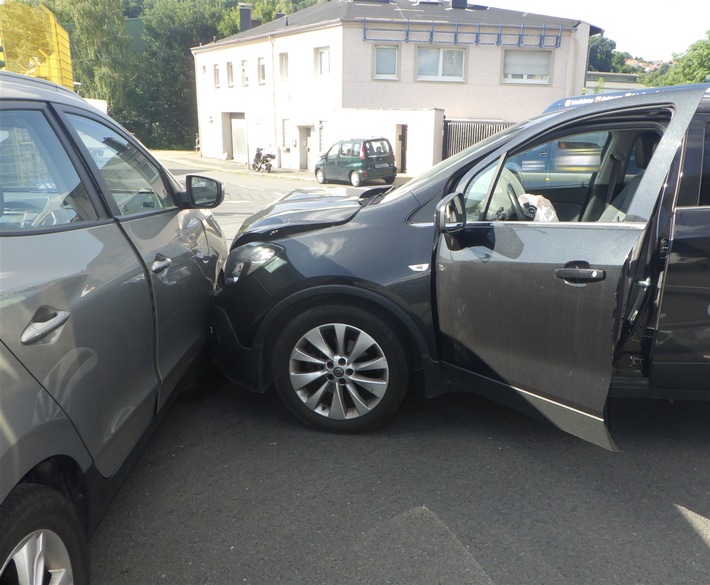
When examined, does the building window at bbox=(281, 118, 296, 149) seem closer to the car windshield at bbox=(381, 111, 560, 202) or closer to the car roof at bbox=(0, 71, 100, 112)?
the car windshield at bbox=(381, 111, 560, 202)

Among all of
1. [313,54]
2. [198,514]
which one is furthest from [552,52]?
[198,514]

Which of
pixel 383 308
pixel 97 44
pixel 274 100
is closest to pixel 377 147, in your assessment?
pixel 274 100

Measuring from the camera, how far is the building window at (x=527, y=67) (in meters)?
31.3

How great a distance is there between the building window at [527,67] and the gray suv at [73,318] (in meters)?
30.4

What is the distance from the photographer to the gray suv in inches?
75.6

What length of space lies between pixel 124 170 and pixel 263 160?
93.3 feet

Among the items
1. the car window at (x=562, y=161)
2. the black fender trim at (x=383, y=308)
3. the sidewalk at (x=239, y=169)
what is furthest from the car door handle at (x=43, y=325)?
the sidewalk at (x=239, y=169)

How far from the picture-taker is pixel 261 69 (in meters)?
36.1

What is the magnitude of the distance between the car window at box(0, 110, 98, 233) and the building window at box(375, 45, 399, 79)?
95.9 ft

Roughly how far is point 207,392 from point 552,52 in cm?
3094

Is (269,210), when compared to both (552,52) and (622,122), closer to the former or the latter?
(622,122)

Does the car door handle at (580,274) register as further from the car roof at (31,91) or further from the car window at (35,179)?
the car roof at (31,91)

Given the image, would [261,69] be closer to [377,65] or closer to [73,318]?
[377,65]

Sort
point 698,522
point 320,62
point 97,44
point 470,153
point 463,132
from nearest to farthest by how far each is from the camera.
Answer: point 698,522 → point 470,153 → point 463,132 → point 320,62 → point 97,44
